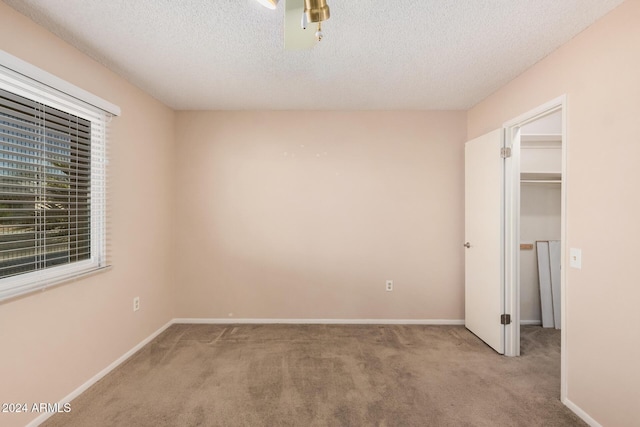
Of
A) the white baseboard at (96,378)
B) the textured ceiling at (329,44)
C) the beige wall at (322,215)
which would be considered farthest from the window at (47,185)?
the beige wall at (322,215)

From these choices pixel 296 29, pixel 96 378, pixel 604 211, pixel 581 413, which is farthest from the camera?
pixel 96 378

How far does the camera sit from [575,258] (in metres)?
1.97

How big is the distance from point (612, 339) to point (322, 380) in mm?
1825

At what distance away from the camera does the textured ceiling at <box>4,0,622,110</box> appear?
1.71 metres

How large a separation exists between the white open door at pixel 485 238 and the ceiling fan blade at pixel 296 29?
84.4 inches

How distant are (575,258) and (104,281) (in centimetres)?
339

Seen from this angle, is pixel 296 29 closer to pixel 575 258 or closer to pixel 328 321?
pixel 575 258

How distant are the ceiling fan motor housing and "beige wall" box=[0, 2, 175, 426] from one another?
1764mm

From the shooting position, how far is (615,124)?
1.71m

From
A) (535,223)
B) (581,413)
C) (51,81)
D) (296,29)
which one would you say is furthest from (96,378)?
(535,223)

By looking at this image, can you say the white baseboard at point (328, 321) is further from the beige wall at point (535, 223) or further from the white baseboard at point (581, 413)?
the white baseboard at point (581, 413)

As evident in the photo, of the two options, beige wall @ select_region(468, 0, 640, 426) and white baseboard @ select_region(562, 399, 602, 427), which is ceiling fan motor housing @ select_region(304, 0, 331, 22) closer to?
beige wall @ select_region(468, 0, 640, 426)

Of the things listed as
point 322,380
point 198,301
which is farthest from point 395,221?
point 198,301

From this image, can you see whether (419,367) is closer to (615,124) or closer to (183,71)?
(615,124)
